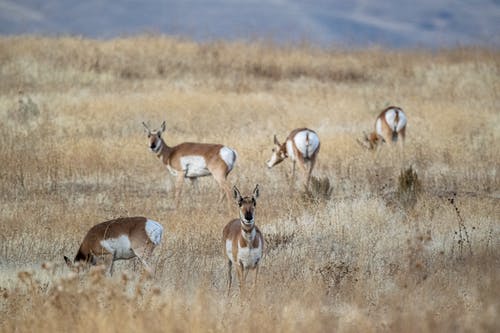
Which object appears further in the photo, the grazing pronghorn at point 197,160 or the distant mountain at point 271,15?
the distant mountain at point 271,15

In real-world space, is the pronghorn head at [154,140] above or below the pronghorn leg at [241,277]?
above

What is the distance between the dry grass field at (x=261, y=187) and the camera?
6.66 meters

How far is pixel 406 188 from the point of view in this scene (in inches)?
457

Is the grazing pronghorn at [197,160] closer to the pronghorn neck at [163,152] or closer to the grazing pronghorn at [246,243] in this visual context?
the pronghorn neck at [163,152]

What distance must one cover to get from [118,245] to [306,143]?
21.2ft

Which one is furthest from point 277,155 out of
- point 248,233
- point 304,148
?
point 248,233

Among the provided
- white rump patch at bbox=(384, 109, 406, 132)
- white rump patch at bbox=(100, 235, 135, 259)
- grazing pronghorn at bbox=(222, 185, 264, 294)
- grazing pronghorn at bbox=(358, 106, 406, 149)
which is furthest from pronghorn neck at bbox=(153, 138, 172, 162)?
grazing pronghorn at bbox=(222, 185, 264, 294)

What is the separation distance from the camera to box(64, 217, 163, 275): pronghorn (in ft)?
25.9

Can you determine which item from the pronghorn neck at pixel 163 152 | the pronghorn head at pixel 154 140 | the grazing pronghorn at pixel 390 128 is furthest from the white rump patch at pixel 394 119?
the pronghorn head at pixel 154 140

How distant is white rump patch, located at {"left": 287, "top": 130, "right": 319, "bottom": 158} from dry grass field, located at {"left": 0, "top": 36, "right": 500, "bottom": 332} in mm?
631

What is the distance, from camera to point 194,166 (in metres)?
13.0

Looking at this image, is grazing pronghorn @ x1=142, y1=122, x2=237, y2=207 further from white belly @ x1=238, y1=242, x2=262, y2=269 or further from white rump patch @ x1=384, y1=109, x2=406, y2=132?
white rump patch @ x1=384, y1=109, x2=406, y2=132

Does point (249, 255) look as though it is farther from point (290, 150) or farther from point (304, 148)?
point (290, 150)

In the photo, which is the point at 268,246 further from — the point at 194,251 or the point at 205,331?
the point at 205,331
